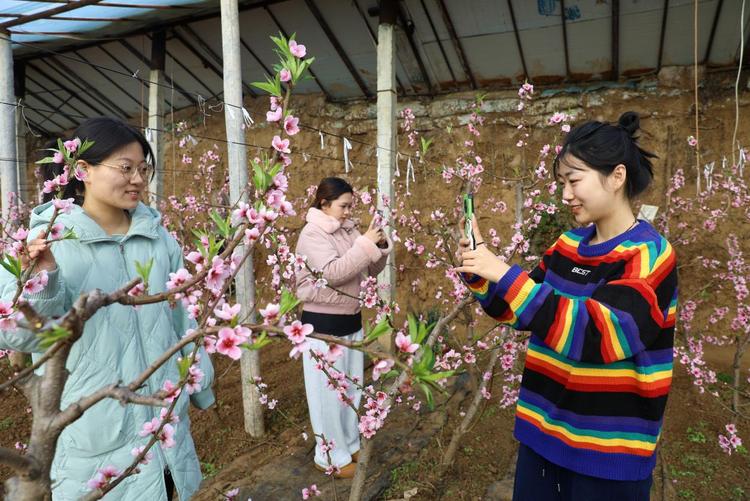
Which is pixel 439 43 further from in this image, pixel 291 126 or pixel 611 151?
pixel 291 126

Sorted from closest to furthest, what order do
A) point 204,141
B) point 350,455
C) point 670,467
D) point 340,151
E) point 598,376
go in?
point 598,376, point 350,455, point 670,467, point 340,151, point 204,141

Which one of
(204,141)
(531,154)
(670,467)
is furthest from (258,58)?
(670,467)

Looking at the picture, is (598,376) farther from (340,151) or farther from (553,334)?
(340,151)

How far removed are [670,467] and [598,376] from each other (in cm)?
265

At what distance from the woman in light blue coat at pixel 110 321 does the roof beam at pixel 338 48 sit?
4371mm

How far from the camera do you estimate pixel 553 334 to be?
1209 millimetres

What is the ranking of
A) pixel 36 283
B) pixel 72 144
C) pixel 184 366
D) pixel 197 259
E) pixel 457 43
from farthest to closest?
1. pixel 457 43
2. pixel 72 144
3. pixel 36 283
4. pixel 197 259
5. pixel 184 366

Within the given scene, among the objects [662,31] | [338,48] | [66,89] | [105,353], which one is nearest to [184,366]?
[105,353]

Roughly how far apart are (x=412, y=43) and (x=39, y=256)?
5.18 m

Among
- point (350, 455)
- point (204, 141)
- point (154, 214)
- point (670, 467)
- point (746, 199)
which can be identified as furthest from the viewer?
point (204, 141)

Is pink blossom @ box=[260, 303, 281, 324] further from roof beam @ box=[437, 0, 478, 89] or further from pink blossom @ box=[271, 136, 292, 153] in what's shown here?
roof beam @ box=[437, 0, 478, 89]

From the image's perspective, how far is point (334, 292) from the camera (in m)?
2.71

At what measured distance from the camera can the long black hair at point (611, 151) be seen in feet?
4.44

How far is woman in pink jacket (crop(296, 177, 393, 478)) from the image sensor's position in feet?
8.57
